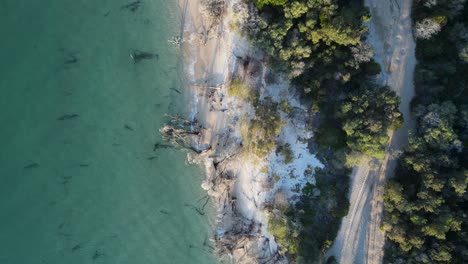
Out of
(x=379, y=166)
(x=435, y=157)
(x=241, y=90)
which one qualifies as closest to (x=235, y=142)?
(x=241, y=90)

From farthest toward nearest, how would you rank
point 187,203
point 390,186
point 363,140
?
point 187,203 < point 390,186 < point 363,140

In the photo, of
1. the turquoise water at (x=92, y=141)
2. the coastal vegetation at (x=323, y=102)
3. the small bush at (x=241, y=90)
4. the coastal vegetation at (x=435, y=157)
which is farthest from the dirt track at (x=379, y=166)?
the turquoise water at (x=92, y=141)

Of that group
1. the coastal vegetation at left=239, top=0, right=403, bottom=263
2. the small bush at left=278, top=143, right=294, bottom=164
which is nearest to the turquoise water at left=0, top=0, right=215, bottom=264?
the coastal vegetation at left=239, top=0, right=403, bottom=263

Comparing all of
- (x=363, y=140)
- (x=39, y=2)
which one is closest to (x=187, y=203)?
(x=363, y=140)

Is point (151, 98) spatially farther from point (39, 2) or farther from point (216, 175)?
point (39, 2)

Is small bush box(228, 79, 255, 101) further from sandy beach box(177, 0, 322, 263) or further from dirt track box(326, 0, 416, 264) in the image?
dirt track box(326, 0, 416, 264)
